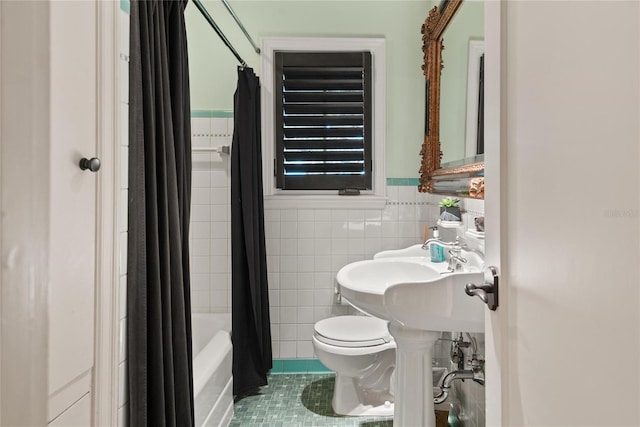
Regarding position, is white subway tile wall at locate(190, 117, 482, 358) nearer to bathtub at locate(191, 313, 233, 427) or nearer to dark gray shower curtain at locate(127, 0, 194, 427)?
bathtub at locate(191, 313, 233, 427)

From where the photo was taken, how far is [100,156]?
93cm

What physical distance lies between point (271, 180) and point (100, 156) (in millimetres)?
1885

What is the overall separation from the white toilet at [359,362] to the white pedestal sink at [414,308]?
0.32m

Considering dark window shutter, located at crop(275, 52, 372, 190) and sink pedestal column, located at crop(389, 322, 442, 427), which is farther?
dark window shutter, located at crop(275, 52, 372, 190)

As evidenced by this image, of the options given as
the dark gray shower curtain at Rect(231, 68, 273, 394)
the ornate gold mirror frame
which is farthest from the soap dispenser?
the dark gray shower curtain at Rect(231, 68, 273, 394)

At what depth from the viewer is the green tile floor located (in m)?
2.22

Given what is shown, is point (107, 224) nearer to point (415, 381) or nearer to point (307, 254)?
point (415, 381)

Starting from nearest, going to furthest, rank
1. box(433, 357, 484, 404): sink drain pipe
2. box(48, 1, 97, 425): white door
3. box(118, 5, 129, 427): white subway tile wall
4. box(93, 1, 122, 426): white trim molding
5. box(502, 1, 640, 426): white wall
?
box(502, 1, 640, 426): white wall
box(48, 1, 97, 425): white door
box(93, 1, 122, 426): white trim molding
box(118, 5, 129, 427): white subway tile wall
box(433, 357, 484, 404): sink drain pipe

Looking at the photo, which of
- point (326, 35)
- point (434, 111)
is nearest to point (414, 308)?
point (434, 111)

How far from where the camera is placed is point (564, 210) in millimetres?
676

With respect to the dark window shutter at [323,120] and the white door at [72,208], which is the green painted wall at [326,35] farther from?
the white door at [72,208]

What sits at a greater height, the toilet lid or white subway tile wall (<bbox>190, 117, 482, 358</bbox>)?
white subway tile wall (<bbox>190, 117, 482, 358</bbox>)

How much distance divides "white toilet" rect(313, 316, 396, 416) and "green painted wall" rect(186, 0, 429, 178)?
Answer: 1119 millimetres

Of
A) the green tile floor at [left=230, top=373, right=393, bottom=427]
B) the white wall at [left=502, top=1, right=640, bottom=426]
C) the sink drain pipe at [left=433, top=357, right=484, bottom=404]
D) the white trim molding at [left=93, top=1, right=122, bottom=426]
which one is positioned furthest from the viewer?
the green tile floor at [left=230, top=373, right=393, bottom=427]
